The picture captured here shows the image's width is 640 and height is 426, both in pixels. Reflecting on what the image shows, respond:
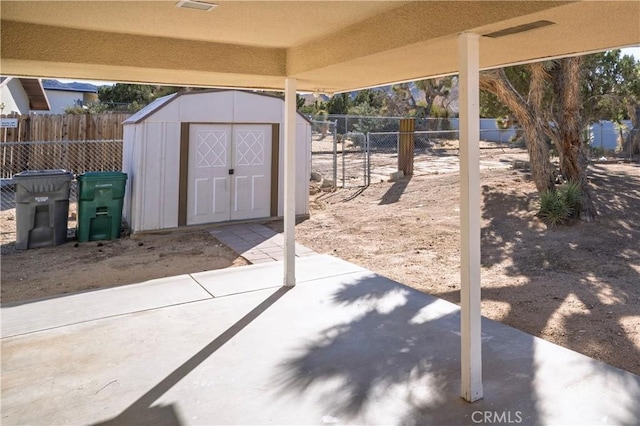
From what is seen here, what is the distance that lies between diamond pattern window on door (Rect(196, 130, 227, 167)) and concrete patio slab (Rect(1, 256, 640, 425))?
4677 millimetres

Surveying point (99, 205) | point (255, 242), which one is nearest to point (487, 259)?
point (255, 242)

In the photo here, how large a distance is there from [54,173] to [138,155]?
1350 millimetres

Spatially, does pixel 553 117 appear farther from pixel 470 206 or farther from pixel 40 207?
pixel 40 207

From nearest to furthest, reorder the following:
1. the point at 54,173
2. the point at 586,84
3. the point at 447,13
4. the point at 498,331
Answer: the point at 447,13, the point at 498,331, the point at 54,173, the point at 586,84

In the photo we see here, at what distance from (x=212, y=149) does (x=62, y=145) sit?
619 centimetres

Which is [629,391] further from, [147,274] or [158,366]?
[147,274]

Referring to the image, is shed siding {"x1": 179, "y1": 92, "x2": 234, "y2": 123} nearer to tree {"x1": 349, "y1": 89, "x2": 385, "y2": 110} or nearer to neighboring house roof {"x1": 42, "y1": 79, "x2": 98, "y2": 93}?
tree {"x1": 349, "y1": 89, "x2": 385, "y2": 110}

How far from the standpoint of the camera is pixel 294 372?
3.34 meters

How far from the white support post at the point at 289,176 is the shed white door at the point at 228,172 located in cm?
400

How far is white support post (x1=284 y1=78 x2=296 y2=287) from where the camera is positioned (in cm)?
514

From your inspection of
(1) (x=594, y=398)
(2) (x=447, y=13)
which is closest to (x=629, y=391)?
(1) (x=594, y=398)

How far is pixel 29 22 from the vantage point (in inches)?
135

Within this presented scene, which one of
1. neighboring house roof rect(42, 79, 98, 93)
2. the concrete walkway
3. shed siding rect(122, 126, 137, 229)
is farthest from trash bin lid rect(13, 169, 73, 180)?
neighboring house roof rect(42, 79, 98, 93)

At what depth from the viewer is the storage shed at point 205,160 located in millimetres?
8375
